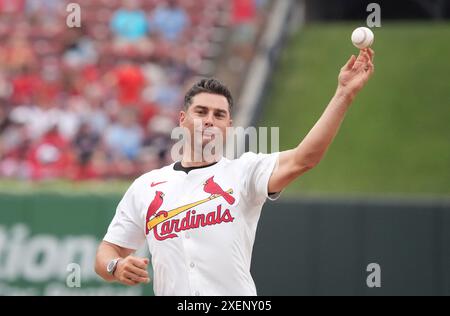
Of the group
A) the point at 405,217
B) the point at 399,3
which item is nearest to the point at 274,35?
the point at 399,3

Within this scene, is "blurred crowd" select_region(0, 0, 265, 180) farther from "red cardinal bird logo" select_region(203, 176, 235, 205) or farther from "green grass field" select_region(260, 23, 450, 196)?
"red cardinal bird logo" select_region(203, 176, 235, 205)

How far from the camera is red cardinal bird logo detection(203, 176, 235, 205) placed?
4.87m

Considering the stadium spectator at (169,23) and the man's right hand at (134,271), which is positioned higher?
the stadium spectator at (169,23)

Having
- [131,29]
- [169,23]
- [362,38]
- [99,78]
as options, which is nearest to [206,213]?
[362,38]

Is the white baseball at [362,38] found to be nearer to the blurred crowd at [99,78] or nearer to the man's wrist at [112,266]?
the man's wrist at [112,266]

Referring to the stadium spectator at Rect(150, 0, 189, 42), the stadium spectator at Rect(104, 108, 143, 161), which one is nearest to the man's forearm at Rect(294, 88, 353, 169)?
the stadium spectator at Rect(104, 108, 143, 161)

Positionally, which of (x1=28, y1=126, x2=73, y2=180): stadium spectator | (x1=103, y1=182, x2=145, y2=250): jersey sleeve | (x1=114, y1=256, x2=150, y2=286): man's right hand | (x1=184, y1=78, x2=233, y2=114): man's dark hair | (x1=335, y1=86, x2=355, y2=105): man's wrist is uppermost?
(x1=28, y1=126, x2=73, y2=180): stadium spectator

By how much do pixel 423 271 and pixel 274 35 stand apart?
639 centimetres

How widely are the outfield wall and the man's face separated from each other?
17.1 ft

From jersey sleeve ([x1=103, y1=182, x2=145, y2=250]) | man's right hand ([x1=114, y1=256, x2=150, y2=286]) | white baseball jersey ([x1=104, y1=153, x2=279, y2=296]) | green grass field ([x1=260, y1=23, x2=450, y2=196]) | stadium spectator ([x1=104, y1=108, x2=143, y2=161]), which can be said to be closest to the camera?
man's right hand ([x1=114, y1=256, x2=150, y2=286])

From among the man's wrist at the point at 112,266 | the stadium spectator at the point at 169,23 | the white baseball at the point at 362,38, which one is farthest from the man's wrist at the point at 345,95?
the stadium spectator at the point at 169,23

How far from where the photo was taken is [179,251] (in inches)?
194

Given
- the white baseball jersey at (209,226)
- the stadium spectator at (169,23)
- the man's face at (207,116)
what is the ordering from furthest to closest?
the stadium spectator at (169,23) < the man's face at (207,116) < the white baseball jersey at (209,226)

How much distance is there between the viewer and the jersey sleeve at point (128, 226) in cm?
524
